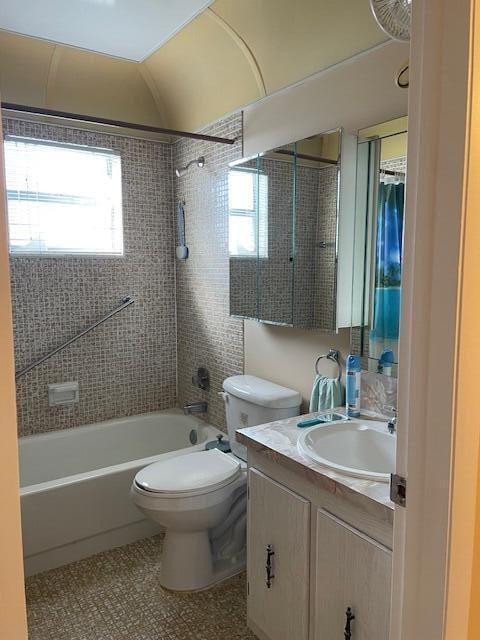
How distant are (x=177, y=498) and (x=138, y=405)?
54.5 inches

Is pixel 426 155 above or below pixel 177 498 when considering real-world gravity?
above

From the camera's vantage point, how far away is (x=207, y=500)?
2049mm

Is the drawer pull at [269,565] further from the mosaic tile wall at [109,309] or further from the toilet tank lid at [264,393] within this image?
the mosaic tile wall at [109,309]

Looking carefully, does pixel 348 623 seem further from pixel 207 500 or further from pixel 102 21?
pixel 102 21

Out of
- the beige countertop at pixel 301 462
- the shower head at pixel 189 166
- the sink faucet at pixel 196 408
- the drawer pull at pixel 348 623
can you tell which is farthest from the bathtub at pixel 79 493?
the shower head at pixel 189 166

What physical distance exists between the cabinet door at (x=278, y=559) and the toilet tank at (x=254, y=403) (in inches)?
19.7

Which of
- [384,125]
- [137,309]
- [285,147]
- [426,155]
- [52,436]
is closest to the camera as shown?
[426,155]

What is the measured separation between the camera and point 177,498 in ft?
6.60

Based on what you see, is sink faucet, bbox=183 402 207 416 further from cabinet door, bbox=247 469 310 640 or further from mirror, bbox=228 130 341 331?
cabinet door, bbox=247 469 310 640

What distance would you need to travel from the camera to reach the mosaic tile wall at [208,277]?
280 centimetres

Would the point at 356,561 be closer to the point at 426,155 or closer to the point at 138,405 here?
the point at 426,155

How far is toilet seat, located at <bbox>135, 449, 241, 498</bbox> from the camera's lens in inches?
80.0

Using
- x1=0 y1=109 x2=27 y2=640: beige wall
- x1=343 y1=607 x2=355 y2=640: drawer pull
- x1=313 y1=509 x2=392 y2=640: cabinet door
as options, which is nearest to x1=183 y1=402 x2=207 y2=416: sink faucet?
x1=313 y1=509 x2=392 y2=640: cabinet door

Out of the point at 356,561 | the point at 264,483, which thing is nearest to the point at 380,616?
the point at 356,561
